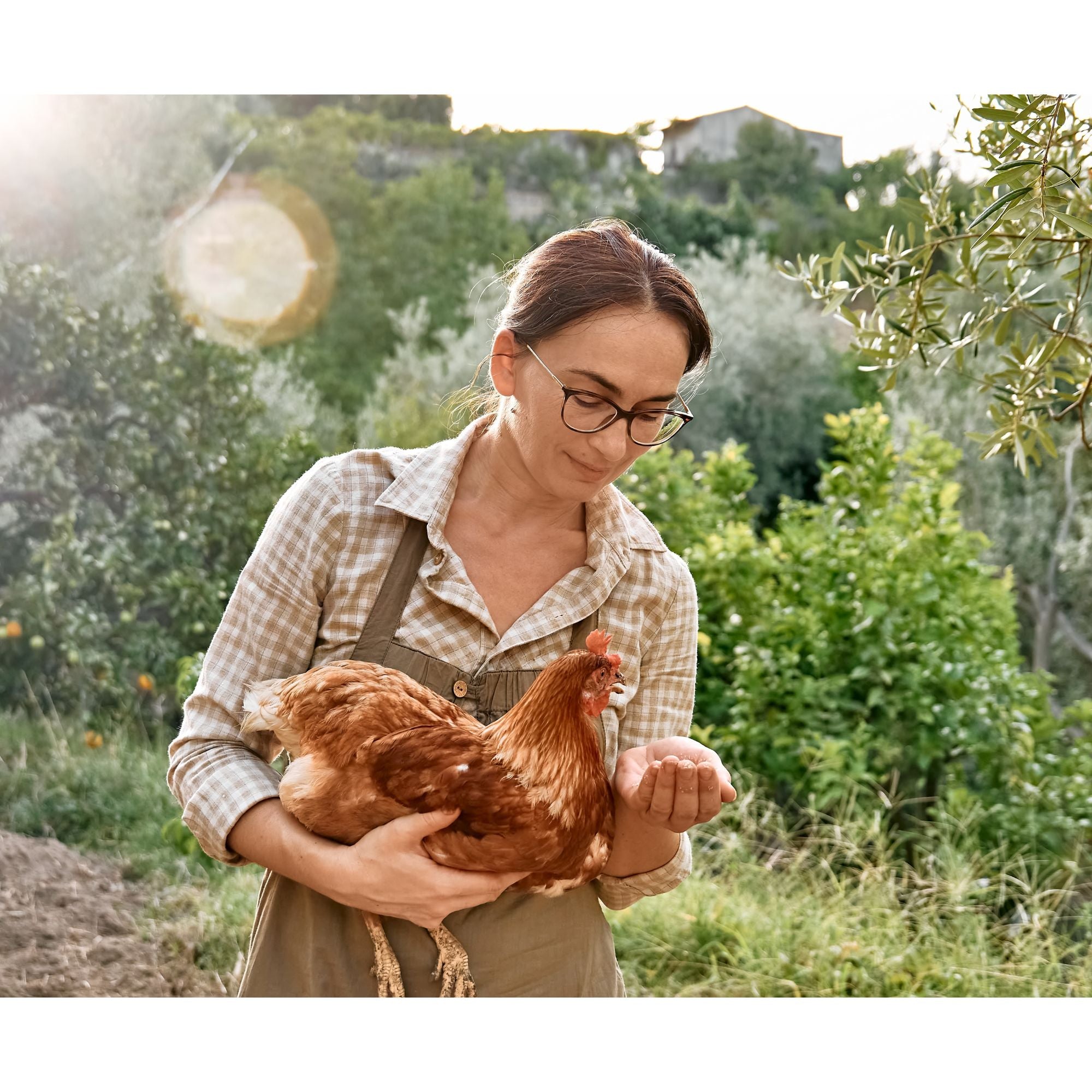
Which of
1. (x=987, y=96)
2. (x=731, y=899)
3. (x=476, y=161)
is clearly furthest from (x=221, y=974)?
(x=476, y=161)

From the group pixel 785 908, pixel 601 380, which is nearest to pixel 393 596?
pixel 601 380

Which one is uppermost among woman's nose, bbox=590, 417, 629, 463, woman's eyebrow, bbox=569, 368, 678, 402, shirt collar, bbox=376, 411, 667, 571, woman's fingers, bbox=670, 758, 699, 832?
woman's eyebrow, bbox=569, 368, 678, 402

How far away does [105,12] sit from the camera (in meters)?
1.47

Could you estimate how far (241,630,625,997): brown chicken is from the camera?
1159 mm

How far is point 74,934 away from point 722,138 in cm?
415

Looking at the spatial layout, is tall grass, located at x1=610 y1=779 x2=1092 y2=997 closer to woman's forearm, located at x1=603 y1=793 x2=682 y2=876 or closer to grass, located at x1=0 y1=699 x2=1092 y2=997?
grass, located at x1=0 y1=699 x2=1092 y2=997

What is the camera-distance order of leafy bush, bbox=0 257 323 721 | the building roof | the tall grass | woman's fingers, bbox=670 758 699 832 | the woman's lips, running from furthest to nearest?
the building roof → leafy bush, bbox=0 257 323 721 → the tall grass → the woman's lips → woman's fingers, bbox=670 758 699 832

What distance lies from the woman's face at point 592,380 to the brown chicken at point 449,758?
0.20m

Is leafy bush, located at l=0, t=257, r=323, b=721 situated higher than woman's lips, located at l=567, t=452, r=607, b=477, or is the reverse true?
woman's lips, located at l=567, t=452, r=607, b=477

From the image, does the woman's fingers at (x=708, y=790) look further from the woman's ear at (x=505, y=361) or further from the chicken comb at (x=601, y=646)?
the woman's ear at (x=505, y=361)

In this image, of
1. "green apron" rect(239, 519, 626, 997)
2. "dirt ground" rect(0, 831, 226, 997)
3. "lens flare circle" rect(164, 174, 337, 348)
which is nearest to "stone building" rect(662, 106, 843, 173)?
"lens flare circle" rect(164, 174, 337, 348)

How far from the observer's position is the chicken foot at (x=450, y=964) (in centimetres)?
122

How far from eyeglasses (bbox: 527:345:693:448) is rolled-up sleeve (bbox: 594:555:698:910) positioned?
0.23m

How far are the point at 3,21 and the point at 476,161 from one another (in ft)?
12.6
